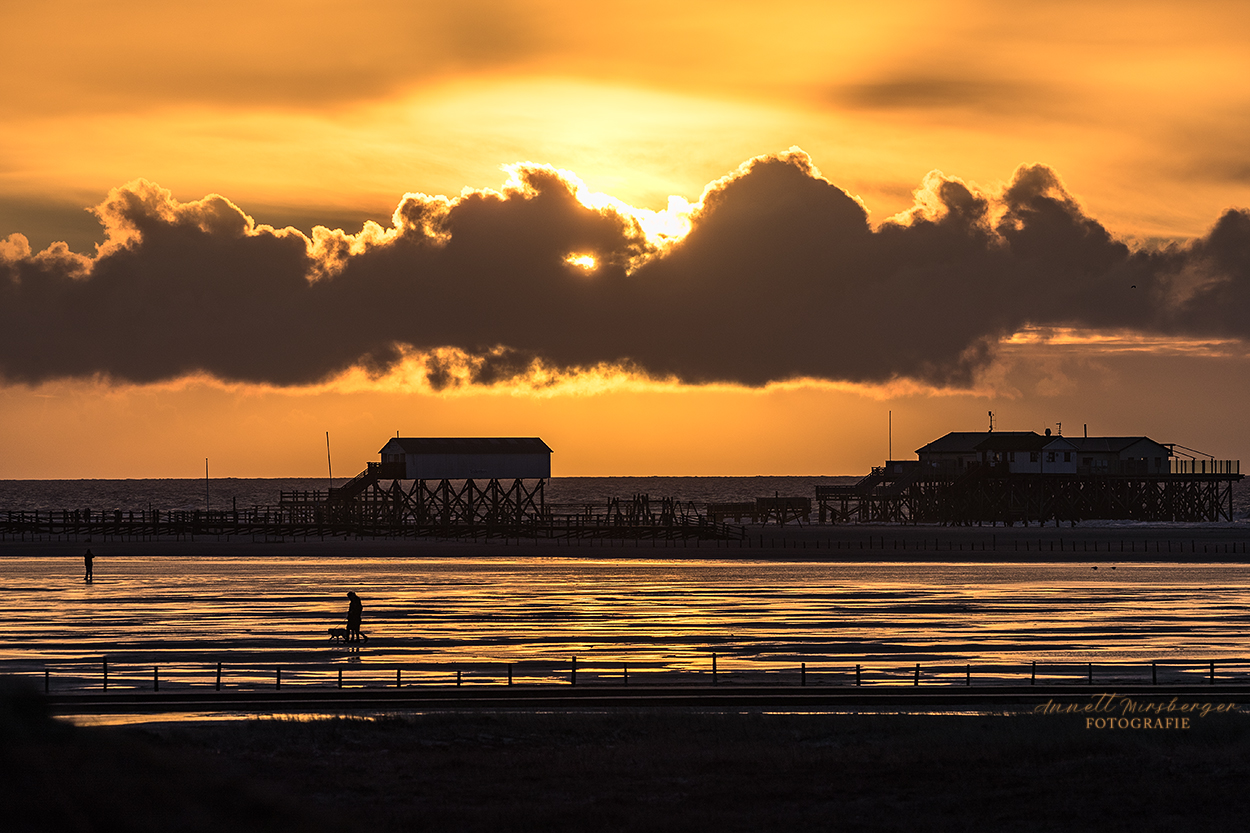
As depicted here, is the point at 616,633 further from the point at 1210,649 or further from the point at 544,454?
the point at 544,454

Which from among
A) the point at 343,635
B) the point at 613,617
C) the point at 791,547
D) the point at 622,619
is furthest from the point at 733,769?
the point at 791,547

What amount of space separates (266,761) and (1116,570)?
62.6 metres

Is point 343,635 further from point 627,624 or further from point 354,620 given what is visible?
point 627,624

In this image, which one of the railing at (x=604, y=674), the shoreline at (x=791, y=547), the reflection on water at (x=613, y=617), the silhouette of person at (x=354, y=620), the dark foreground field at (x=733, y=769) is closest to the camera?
the dark foreground field at (x=733, y=769)

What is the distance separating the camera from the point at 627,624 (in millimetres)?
43719

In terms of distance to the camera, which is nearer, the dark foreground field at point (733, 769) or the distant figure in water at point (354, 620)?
the dark foreground field at point (733, 769)

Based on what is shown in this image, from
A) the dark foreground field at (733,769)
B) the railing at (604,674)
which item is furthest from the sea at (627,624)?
the dark foreground field at (733,769)

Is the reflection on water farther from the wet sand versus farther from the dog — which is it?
the dog

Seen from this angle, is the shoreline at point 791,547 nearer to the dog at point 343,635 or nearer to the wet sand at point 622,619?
the wet sand at point 622,619

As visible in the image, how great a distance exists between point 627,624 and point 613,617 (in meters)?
2.61

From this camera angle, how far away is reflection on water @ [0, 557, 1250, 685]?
115 feet

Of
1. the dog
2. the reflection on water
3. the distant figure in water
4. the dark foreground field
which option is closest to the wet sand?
the reflection on water

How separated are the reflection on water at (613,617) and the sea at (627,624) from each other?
139 millimetres

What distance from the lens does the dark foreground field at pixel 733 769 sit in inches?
765
